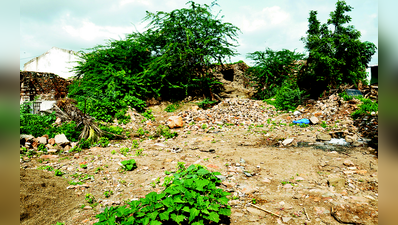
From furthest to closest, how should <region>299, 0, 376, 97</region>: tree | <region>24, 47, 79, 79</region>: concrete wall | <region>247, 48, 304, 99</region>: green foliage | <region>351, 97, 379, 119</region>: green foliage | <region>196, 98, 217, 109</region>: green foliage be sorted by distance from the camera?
<region>24, 47, 79, 79</region>: concrete wall < <region>247, 48, 304, 99</region>: green foliage < <region>196, 98, 217, 109</region>: green foliage < <region>299, 0, 376, 97</region>: tree < <region>351, 97, 379, 119</region>: green foliage

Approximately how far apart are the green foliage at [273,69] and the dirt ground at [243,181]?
821cm

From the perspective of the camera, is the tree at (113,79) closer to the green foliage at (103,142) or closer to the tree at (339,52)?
the green foliage at (103,142)

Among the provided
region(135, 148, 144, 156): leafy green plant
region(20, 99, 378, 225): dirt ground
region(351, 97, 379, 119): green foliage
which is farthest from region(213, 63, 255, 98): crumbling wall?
region(135, 148, 144, 156): leafy green plant

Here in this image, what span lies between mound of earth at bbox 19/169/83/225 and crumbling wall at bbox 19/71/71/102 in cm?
896

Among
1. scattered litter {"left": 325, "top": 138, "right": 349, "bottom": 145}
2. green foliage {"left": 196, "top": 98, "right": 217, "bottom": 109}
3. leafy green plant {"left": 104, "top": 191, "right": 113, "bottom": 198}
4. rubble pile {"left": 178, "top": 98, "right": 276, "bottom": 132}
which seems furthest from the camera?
green foliage {"left": 196, "top": 98, "right": 217, "bottom": 109}

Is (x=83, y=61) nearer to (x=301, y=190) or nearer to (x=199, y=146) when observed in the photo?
(x=199, y=146)

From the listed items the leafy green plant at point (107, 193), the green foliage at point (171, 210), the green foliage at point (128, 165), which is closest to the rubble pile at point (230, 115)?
the green foliage at point (128, 165)

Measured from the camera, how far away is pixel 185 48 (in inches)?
403

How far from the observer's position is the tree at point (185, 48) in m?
10.3

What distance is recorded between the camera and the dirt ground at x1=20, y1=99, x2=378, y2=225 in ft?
7.23

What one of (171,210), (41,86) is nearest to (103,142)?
(171,210)

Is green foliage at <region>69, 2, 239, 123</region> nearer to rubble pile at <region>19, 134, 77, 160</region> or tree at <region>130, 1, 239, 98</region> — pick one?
tree at <region>130, 1, 239, 98</region>

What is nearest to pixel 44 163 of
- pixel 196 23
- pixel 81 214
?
pixel 81 214

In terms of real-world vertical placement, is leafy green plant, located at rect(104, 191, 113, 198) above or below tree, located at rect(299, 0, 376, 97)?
below
